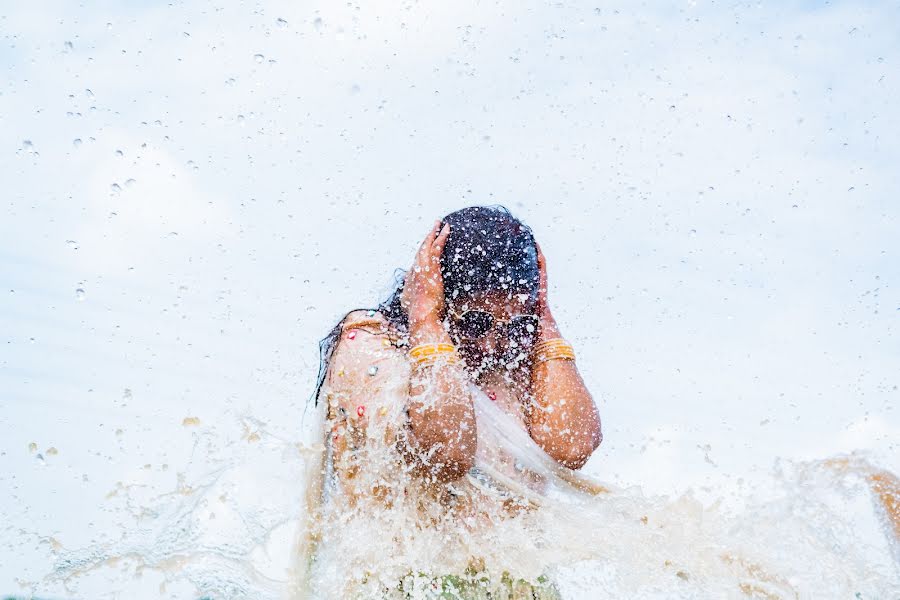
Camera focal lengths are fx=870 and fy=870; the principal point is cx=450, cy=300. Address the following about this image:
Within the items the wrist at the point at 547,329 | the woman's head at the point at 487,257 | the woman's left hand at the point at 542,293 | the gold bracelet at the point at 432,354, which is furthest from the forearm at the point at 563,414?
the gold bracelet at the point at 432,354

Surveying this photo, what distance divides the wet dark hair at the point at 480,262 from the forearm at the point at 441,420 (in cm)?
37

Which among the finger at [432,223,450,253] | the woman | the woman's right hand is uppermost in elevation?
the finger at [432,223,450,253]

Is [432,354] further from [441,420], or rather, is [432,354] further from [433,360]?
[441,420]

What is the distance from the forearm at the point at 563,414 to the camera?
3.13 metres

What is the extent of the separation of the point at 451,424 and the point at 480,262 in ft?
2.33

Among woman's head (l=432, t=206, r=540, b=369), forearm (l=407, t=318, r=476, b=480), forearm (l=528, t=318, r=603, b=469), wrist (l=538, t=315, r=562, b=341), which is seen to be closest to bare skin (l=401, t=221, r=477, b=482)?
forearm (l=407, t=318, r=476, b=480)

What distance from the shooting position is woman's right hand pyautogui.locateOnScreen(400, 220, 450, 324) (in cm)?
306

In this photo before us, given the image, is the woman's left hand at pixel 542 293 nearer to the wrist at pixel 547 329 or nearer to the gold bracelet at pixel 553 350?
the wrist at pixel 547 329

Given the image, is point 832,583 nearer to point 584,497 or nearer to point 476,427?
point 584,497

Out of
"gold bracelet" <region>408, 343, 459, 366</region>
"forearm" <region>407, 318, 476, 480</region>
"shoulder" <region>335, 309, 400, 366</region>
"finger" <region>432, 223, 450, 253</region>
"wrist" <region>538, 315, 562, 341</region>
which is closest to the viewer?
"forearm" <region>407, 318, 476, 480</region>

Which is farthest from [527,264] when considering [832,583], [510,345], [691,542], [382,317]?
[832,583]

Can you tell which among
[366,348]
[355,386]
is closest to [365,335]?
[366,348]

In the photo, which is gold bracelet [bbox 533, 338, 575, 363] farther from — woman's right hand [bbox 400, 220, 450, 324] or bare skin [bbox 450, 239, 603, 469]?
woman's right hand [bbox 400, 220, 450, 324]

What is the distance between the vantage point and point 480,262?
3252mm
